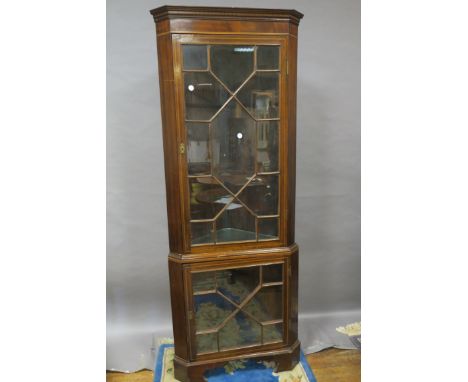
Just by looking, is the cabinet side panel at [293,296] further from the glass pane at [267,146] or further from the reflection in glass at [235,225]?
the glass pane at [267,146]

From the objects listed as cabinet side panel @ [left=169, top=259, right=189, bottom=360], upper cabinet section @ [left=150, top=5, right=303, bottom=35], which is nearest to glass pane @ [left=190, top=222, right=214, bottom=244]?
cabinet side panel @ [left=169, top=259, right=189, bottom=360]

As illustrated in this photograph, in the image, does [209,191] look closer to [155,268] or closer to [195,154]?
[195,154]

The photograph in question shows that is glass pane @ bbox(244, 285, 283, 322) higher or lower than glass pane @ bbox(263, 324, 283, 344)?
higher

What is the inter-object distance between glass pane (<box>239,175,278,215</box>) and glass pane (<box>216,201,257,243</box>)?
4 centimetres

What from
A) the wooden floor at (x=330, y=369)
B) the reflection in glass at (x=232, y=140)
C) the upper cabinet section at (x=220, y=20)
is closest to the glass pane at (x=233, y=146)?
the reflection in glass at (x=232, y=140)

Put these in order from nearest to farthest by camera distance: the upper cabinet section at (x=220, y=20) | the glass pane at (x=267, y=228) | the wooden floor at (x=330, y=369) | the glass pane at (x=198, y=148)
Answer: the upper cabinet section at (x=220, y=20) → the glass pane at (x=198, y=148) → the glass pane at (x=267, y=228) → the wooden floor at (x=330, y=369)

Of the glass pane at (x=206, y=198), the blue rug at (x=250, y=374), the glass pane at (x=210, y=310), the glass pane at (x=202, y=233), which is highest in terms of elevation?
the glass pane at (x=206, y=198)

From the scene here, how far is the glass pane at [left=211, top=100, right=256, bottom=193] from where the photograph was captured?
1.35 m

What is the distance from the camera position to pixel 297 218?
197 cm

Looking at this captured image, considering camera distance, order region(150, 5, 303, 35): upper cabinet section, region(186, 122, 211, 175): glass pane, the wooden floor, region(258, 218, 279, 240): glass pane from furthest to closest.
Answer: the wooden floor, region(258, 218, 279, 240): glass pane, region(186, 122, 211, 175): glass pane, region(150, 5, 303, 35): upper cabinet section

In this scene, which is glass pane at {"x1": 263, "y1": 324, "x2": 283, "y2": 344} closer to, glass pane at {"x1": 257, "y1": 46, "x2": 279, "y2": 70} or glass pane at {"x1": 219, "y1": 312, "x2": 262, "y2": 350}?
glass pane at {"x1": 219, "y1": 312, "x2": 262, "y2": 350}

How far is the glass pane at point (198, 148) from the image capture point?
4.39 feet

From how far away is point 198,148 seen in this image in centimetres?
135

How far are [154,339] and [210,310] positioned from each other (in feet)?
1.91
